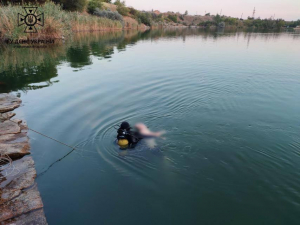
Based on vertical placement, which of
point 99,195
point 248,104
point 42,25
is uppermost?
point 42,25

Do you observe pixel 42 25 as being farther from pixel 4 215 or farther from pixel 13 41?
Answer: pixel 4 215

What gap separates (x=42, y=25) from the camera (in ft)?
65.3

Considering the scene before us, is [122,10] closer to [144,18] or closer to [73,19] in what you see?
[144,18]

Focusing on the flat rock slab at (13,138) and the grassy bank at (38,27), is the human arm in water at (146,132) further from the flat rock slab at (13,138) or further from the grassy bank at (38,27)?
the grassy bank at (38,27)

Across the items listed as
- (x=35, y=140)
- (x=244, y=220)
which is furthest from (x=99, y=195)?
(x=35, y=140)

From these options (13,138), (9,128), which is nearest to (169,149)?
(13,138)

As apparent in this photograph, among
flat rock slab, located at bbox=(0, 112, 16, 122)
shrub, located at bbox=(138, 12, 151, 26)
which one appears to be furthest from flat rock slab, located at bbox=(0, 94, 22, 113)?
shrub, located at bbox=(138, 12, 151, 26)

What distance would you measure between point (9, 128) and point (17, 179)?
7.23ft

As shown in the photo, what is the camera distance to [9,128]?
5.56 meters

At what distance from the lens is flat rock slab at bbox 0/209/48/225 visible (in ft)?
9.98

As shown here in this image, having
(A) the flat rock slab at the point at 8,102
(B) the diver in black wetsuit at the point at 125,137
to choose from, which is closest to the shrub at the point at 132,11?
(A) the flat rock slab at the point at 8,102

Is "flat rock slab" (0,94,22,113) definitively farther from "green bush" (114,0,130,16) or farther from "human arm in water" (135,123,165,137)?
"green bush" (114,0,130,16)

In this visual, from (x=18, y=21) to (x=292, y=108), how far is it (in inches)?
826

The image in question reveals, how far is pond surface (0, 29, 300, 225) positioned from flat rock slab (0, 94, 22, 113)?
0.32 metres
